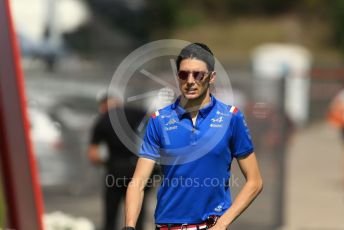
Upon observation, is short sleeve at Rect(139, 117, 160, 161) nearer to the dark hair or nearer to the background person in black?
the dark hair

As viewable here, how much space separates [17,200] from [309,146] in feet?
63.9

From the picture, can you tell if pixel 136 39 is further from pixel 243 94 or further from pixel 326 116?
pixel 326 116

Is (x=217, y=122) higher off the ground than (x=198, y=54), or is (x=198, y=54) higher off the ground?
(x=198, y=54)

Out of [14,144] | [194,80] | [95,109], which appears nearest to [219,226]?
[194,80]

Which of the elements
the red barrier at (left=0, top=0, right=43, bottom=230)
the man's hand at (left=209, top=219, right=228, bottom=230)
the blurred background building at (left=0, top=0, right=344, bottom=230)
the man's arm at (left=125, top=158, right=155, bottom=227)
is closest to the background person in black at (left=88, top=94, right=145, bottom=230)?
the blurred background building at (left=0, top=0, right=344, bottom=230)

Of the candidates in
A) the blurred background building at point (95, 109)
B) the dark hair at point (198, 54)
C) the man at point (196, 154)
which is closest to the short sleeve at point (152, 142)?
the man at point (196, 154)

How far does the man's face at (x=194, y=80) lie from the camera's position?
174 inches

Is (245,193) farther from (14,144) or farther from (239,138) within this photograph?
(14,144)

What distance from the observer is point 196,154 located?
4.46 m

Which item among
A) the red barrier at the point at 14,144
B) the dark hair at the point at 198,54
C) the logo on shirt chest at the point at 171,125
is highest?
the dark hair at the point at 198,54

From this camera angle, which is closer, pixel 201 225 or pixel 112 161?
pixel 201 225

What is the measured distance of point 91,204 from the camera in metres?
11.6

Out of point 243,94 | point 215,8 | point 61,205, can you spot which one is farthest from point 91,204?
point 215,8

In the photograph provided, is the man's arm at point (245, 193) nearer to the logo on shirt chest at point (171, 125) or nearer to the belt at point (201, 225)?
the belt at point (201, 225)
